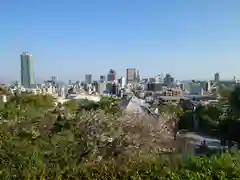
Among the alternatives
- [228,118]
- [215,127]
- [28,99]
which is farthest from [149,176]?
[28,99]

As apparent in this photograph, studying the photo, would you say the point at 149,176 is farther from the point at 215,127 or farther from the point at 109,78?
the point at 109,78

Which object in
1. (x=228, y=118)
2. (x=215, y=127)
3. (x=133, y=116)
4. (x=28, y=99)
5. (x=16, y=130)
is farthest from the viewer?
(x=28, y=99)

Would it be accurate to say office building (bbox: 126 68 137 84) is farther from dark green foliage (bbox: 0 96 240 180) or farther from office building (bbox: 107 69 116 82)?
dark green foliage (bbox: 0 96 240 180)

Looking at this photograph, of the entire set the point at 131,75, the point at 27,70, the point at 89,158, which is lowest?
the point at 89,158

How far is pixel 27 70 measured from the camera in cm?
11106

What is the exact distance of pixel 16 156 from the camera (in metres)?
5.66

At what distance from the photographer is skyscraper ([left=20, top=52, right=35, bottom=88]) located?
104 m

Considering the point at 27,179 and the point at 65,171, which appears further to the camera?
the point at 65,171

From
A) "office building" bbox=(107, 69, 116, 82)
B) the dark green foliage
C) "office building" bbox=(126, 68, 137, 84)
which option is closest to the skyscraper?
"office building" bbox=(107, 69, 116, 82)

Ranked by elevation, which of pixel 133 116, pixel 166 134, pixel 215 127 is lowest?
pixel 215 127

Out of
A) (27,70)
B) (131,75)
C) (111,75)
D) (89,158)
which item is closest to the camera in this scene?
(89,158)

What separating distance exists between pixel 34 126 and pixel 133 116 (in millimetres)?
3221

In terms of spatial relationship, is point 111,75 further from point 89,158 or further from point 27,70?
point 89,158

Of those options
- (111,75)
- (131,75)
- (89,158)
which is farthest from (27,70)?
(89,158)
